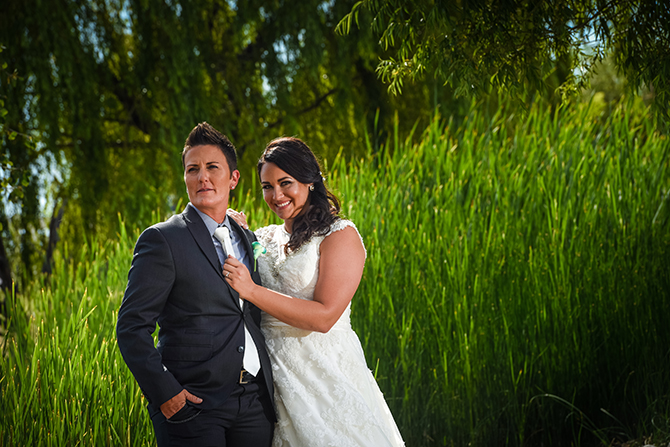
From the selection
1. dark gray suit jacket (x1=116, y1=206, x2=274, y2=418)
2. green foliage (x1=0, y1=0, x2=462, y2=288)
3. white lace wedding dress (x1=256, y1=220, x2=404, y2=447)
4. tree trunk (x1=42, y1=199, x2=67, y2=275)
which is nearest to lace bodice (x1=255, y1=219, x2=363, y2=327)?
white lace wedding dress (x1=256, y1=220, x2=404, y2=447)

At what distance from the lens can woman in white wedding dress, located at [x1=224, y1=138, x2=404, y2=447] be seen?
2.12m

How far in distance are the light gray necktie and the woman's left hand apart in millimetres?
69

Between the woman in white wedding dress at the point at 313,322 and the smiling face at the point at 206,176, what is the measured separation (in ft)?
0.90

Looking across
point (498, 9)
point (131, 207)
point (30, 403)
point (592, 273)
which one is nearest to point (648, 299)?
point (592, 273)

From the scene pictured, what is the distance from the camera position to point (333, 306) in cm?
209

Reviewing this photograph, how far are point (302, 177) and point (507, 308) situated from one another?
90.8 inches

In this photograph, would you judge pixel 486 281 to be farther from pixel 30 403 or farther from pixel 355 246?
pixel 30 403

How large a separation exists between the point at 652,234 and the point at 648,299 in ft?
1.76

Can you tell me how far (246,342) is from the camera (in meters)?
2.06

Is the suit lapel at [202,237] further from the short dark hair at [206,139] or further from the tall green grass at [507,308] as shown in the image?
the tall green grass at [507,308]

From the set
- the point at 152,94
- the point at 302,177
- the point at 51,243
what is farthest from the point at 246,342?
the point at 152,94

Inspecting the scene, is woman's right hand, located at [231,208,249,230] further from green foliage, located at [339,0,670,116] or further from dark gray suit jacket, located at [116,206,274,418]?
green foliage, located at [339,0,670,116]

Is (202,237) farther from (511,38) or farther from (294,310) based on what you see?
(511,38)

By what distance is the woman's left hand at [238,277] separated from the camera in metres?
1.92
